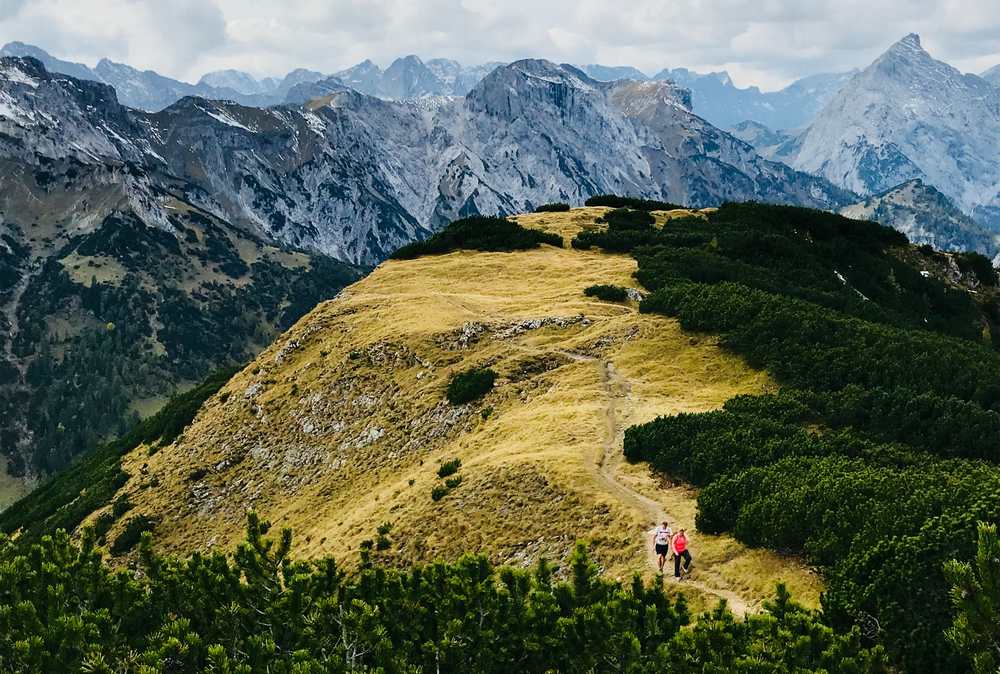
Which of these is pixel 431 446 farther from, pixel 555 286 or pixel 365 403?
pixel 555 286

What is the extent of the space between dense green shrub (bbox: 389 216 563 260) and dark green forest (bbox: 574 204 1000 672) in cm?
1655

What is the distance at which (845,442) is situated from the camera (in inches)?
1165

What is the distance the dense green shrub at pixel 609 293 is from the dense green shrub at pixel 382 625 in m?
36.6

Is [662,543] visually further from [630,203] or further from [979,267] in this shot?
[630,203]

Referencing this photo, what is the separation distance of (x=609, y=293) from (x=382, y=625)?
39868 millimetres

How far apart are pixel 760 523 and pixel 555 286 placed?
38.6m

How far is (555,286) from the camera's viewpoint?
199 feet

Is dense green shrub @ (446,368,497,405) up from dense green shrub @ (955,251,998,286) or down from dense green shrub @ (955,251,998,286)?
up

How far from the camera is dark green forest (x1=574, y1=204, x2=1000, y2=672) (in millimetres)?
17922

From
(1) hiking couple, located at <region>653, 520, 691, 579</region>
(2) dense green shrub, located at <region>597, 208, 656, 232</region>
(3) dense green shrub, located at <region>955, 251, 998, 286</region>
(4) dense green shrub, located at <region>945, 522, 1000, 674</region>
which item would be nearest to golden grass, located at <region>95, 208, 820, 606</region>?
(1) hiking couple, located at <region>653, 520, 691, 579</region>

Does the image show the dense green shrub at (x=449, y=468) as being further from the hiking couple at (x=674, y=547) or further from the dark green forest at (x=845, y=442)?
the hiking couple at (x=674, y=547)

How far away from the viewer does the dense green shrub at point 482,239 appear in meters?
75.8

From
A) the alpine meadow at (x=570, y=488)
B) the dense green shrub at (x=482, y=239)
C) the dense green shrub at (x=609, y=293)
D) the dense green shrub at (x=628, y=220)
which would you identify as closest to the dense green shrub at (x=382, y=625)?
the alpine meadow at (x=570, y=488)

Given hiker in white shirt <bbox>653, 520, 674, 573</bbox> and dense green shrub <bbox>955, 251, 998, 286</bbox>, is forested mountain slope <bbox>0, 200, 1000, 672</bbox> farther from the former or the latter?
hiker in white shirt <bbox>653, 520, 674, 573</bbox>
